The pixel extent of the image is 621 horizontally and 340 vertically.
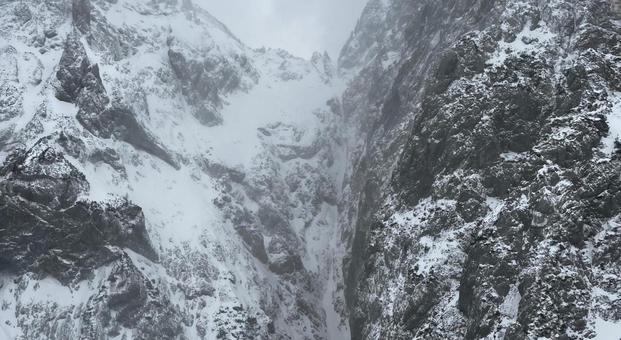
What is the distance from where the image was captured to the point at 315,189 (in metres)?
108

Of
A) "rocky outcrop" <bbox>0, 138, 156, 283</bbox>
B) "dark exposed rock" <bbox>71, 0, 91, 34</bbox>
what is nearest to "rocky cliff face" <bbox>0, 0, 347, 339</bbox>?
"rocky outcrop" <bbox>0, 138, 156, 283</bbox>

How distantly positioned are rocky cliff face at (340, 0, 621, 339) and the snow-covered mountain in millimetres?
181

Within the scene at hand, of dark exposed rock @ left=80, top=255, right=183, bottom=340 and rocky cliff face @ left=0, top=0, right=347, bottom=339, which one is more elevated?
rocky cliff face @ left=0, top=0, right=347, bottom=339

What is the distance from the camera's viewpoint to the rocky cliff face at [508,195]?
39.8 m

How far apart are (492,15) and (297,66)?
88658 mm

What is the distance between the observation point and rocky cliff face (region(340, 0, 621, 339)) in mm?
39750

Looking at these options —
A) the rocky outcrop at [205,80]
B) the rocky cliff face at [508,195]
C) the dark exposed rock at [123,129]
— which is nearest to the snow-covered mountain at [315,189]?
the rocky cliff face at [508,195]

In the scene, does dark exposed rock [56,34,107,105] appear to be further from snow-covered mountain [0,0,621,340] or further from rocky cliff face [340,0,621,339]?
rocky cliff face [340,0,621,339]

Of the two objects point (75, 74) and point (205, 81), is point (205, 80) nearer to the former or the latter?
point (205, 81)

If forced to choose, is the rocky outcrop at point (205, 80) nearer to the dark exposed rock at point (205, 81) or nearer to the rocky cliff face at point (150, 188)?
the dark exposed rock at point (205, 81)

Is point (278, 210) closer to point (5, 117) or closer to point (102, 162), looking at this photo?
point (102, 162)

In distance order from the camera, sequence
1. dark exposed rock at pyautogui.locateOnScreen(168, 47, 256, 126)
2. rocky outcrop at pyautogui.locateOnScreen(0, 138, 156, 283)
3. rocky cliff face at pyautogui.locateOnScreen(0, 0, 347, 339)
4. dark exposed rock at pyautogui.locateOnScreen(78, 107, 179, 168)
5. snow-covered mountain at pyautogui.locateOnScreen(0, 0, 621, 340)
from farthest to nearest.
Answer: dark exposed rock at pyautogui.locateOnScreen(168, 47, 256, 126) → dark exposed rock at pyautogui.locateOnScreen(78, 107, 179, 168) → rocky cliff face at pyautogui.locateOnScreen(0, 0, 347, 339) → rocky outcrop at pyautogui.locateOnScreen(0, 138, 156, 283) → snow-covered mountain at pyautogui.locateOnScreen(0, 0, 621, 340)

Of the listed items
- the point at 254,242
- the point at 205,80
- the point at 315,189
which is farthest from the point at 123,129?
the point at 315,189

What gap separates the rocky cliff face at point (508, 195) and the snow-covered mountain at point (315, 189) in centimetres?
18
